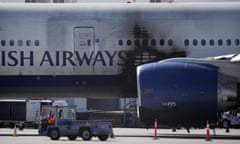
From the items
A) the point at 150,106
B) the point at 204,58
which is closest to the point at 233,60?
the point at 204,58

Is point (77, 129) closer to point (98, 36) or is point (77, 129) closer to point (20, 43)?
point (98, 36)

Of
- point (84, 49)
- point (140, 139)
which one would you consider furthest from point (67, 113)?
Result: point (140, 139)

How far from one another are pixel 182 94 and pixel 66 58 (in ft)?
17.9

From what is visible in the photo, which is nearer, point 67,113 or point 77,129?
point 77,129

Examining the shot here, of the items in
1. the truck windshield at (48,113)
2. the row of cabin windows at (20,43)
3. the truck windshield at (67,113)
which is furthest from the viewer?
the truck windshield at (48,113)

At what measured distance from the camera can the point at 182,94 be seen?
25.7m

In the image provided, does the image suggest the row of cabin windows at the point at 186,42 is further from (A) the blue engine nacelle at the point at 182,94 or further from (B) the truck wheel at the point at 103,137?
(B) the truck wheel at the point at 103,137

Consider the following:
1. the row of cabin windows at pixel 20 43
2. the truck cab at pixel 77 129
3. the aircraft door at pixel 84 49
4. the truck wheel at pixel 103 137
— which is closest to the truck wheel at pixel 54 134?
the truck cab at pixel 77 129

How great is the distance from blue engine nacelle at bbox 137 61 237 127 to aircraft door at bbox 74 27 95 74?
3.36 meters

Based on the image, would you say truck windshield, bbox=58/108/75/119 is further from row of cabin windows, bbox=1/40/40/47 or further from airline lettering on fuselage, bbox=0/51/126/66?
row of cabin windows, bbox=1/40/40/47

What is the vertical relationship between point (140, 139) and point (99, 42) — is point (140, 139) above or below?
below

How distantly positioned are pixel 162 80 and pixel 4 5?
7.58 meters

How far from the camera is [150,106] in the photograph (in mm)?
26031

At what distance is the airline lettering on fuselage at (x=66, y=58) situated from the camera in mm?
29141
